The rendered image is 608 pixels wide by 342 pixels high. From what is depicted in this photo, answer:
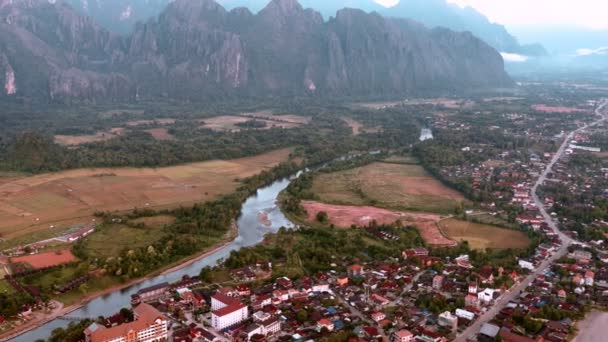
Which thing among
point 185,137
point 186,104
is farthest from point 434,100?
point 185,137

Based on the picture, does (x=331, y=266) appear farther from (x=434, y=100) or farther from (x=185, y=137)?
(x=434, y=100)

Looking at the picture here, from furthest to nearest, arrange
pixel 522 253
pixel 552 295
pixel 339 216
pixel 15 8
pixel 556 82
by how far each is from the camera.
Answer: pixel 556 82 < pixel 15 8 < pixel 339 216 < pixel 522 253 < pixel 552 295

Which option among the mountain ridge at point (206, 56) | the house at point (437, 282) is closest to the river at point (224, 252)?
the house at point (437, 282)

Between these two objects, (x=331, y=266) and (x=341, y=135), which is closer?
(x=331, y=266)

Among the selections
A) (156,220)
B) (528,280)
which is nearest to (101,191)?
(156,220)

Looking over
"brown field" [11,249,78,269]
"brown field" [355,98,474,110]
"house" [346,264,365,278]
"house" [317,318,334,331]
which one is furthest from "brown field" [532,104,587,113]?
"brown field" [11,249,78,269]

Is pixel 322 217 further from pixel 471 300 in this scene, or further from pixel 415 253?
pixel 471 300
